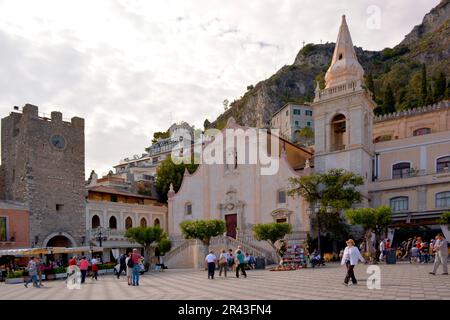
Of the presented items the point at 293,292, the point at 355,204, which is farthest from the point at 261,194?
the point at 293,292

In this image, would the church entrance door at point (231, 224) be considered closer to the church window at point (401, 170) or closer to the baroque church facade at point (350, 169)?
the baroque church facade at point (350, 169)

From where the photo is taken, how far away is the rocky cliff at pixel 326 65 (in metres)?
110

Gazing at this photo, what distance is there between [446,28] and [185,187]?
94819 mm

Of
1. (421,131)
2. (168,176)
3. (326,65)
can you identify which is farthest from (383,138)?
(326,65)

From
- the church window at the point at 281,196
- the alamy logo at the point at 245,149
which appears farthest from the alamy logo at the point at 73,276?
the alamy logo at the point at 245,149

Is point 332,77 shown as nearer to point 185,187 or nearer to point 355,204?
point 355,204

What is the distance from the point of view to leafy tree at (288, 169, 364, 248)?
37344mm

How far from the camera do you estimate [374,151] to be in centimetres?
4553

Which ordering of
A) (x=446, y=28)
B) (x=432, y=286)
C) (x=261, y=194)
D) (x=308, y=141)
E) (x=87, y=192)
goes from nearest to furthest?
(x=432, y=286), (x=261, y=194), (x=87, y=192), (x=308, y=141), (x=446, y=28)

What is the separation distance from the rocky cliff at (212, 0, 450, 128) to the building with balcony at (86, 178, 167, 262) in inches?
2432

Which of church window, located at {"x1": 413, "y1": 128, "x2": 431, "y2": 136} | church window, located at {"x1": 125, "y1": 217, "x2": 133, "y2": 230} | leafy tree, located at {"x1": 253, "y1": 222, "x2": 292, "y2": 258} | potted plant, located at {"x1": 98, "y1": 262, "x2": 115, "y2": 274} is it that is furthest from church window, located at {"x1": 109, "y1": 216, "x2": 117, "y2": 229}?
church window, located at {"x1": 413, "y1": 128, "x2": 431, "y2": 136}

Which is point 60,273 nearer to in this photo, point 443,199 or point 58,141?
point 58,141

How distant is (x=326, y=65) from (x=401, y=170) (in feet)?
329

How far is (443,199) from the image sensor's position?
38969 mm
